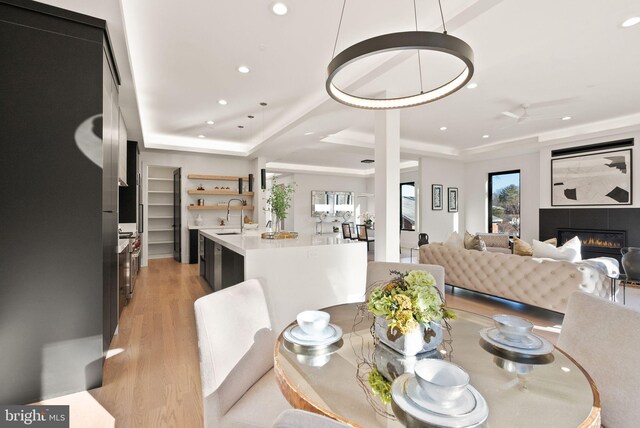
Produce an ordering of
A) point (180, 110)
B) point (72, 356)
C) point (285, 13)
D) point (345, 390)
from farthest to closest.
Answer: point (180, 110), point (285, 13), point (72, 356), point (345, 390)

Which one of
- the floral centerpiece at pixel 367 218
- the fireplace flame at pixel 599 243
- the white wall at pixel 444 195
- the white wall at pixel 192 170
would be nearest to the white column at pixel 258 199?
the white wall at pixel 192 170

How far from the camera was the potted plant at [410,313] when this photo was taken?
1064 millimetres

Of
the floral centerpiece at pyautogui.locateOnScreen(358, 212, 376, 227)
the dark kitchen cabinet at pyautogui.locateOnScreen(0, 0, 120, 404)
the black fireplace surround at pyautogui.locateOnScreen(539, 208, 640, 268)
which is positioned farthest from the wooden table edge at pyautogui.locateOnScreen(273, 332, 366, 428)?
the floral centerpiece at pyautogui.locateOnScreen(358, 212, 376, 227)

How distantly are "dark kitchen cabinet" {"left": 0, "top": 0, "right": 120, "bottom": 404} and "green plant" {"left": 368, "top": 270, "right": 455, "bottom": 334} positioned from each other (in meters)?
2.01

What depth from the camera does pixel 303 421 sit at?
1.73ft

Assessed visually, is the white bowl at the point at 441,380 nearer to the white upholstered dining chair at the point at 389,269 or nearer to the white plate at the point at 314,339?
the white plate at the point at 314,339

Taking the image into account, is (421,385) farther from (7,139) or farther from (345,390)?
(7,139)

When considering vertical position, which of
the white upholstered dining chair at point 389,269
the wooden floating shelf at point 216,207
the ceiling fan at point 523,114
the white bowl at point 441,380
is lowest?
the white bowl at point 441,380

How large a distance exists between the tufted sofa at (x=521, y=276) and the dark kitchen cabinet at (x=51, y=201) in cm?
409

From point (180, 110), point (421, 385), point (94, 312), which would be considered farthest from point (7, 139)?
point (180, 110)

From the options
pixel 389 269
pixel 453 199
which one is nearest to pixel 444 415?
pixel 389 269

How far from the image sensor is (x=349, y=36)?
2881 millimetres

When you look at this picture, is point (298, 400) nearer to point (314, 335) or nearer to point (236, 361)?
point (314, 335)

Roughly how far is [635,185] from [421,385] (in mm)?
7225
